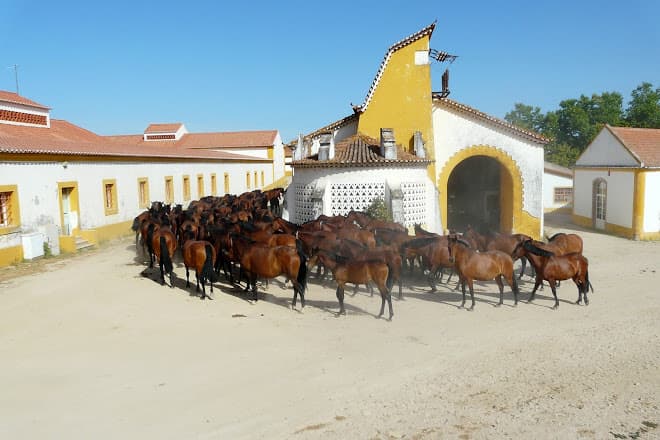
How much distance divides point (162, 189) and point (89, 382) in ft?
68.1

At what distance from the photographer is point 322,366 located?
23.7 ft

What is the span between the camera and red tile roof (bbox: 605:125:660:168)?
19.4 meters

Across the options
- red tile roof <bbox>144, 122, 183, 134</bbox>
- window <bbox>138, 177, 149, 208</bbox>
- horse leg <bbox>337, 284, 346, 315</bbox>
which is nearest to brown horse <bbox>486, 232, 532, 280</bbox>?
horse leg <bbox>337, 284, 346, 315</bbox>

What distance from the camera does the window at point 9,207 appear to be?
1511 centimetres

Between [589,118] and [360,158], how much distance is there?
44265 mm

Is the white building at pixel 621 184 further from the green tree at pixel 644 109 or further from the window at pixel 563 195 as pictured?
the green tree at pixel 644 109

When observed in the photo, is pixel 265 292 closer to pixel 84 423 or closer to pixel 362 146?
pixel 84 423

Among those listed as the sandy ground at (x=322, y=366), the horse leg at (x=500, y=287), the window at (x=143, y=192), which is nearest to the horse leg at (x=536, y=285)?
the sandy ground at (x=322, y=366)

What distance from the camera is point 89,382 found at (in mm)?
6656

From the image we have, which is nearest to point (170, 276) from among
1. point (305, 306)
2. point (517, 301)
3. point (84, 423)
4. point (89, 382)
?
point (305, 306)

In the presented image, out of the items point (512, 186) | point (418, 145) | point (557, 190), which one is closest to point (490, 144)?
point (512, 186)

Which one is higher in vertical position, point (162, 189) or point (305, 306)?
point (162, 189)

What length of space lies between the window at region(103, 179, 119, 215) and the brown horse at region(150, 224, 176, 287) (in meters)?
8.82

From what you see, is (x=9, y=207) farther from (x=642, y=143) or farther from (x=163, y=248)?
(x=642, y=143)
